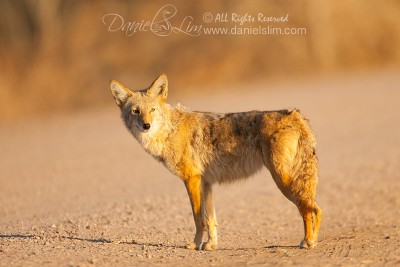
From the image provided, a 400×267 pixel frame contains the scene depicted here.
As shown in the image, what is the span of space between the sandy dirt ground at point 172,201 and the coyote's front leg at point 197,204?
29 centimetres

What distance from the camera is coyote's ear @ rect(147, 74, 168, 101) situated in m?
9.20

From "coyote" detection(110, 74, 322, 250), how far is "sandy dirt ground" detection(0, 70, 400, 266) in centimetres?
58

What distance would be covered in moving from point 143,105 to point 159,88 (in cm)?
39

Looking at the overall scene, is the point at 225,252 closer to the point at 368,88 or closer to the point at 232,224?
the point at 232,224

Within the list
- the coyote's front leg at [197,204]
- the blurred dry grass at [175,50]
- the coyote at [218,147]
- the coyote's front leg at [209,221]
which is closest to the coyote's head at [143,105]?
the coyote at [218,147]

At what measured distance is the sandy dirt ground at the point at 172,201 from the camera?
26.8ft

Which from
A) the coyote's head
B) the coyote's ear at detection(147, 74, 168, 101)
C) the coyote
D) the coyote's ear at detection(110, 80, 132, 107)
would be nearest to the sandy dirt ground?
the coyote

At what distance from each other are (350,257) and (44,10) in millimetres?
32749

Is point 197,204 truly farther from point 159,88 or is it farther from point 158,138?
point 159,88

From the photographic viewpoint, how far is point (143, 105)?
904 centimetres

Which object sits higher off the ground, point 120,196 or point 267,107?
point 267,107

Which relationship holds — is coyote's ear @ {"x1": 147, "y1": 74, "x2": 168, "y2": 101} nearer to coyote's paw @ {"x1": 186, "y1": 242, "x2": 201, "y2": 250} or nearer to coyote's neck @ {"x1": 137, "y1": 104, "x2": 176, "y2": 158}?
coyote's neck @ {"x1": 137, "y1": 104, "x2": 176, "y2": 158}

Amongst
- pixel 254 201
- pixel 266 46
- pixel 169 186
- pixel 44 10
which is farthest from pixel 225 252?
pixel 44 10

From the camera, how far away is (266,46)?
112 feet
